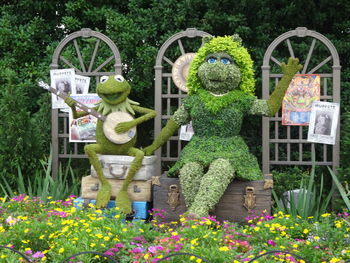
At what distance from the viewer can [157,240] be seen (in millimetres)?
3137

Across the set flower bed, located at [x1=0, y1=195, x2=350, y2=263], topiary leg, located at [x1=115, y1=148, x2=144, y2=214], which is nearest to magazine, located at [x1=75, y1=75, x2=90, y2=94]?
topiary leg, located at [x1=115, y1=148, x2=144, y2=214]

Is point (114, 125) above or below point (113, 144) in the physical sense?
above

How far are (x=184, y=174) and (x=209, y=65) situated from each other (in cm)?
103

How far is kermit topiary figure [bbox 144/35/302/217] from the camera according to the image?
392 cm

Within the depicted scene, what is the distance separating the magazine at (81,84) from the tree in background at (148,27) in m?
0.56

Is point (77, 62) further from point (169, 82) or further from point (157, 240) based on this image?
point (157, 240)

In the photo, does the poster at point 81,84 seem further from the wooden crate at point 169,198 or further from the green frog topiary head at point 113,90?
the wooden crate at point 169,198

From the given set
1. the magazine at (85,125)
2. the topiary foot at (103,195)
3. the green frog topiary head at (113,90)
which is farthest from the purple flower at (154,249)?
the magazine at (85,125)

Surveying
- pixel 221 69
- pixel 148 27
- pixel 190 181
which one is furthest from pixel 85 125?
pixel 221 69

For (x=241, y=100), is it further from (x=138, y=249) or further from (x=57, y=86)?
(x=57, y=86)

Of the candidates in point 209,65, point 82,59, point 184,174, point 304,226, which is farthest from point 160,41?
point 304,226

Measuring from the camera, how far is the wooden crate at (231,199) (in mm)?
3963

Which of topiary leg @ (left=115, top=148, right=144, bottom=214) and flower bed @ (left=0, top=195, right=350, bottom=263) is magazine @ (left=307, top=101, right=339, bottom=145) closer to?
→ flower bed @ (left=0, top=195, right=350, bottom=263)

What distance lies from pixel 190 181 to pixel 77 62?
270cm
